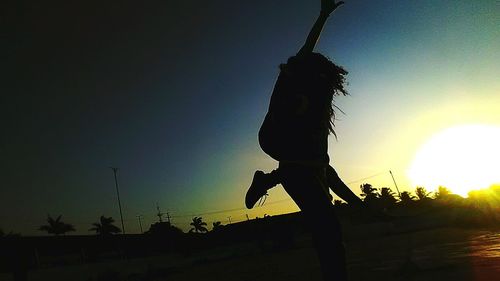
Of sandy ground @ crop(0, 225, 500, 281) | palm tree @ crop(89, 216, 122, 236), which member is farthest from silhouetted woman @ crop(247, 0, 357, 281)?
palm tree @ crop(89, 216, 122, 236)

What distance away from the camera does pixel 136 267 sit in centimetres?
2783

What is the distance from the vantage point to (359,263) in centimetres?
812

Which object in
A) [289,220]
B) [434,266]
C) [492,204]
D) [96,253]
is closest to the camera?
[434,266]

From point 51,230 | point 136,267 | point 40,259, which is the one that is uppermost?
point 51,230

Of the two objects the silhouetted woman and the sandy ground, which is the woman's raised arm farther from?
the sandy ground

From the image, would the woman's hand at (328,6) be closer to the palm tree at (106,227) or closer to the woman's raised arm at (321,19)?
the woman's raised arm at (321,19)

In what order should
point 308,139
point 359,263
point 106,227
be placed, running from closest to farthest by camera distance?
point 308,139, point 359,263, point 106,227

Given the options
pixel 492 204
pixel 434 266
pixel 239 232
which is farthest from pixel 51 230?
pixel 434 266

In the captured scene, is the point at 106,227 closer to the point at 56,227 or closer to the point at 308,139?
the point at 56,227

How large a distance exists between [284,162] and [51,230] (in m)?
80.6

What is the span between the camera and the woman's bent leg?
200 centimetres

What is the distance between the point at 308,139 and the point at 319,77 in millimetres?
427

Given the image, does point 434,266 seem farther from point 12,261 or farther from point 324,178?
point 12,261

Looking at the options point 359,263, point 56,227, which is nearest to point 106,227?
point 56,227
